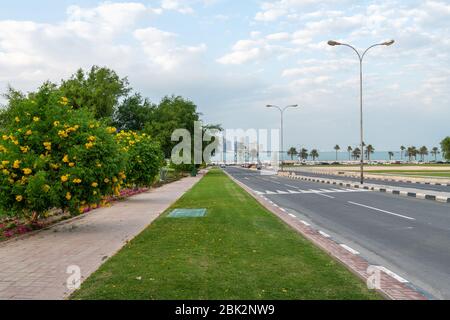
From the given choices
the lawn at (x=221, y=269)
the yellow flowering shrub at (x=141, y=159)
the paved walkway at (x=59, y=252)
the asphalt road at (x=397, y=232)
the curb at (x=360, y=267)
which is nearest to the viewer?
the lawn at (x=221, y=269)

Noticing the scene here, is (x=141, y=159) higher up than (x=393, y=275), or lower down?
Answer: higher up

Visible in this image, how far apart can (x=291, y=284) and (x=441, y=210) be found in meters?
12.1

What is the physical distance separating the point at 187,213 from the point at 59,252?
265 inches

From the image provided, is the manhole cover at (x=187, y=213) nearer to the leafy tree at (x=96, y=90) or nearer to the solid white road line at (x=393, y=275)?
the solid white road line at (x=393, y=275)

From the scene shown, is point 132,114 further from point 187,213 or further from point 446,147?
point 446,147

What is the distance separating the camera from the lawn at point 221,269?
19.0 ft

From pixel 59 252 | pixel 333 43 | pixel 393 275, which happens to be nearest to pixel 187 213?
pixel 59 252

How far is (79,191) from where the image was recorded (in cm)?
1134

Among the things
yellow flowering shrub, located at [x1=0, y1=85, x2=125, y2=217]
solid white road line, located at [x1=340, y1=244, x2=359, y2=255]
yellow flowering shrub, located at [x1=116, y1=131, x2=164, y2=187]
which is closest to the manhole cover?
yellow flowering shrub, located at [x1=0, y1=85, x2=125, y2=217]

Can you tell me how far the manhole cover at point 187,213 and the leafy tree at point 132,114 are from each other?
44.8 metres

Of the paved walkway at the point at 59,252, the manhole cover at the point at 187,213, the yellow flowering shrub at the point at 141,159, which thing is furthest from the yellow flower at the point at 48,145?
the yellow flowering shrub at the point at 141,159

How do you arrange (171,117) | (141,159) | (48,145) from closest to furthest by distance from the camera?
(48,145), (141,159), (171,117)

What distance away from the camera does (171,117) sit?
57469mm

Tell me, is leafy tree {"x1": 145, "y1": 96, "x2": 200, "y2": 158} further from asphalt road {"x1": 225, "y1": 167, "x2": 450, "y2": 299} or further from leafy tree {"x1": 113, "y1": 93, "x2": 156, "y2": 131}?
asphalt road {"x1": 225, "y1": 167, "x2": 450, "y2": 299}
